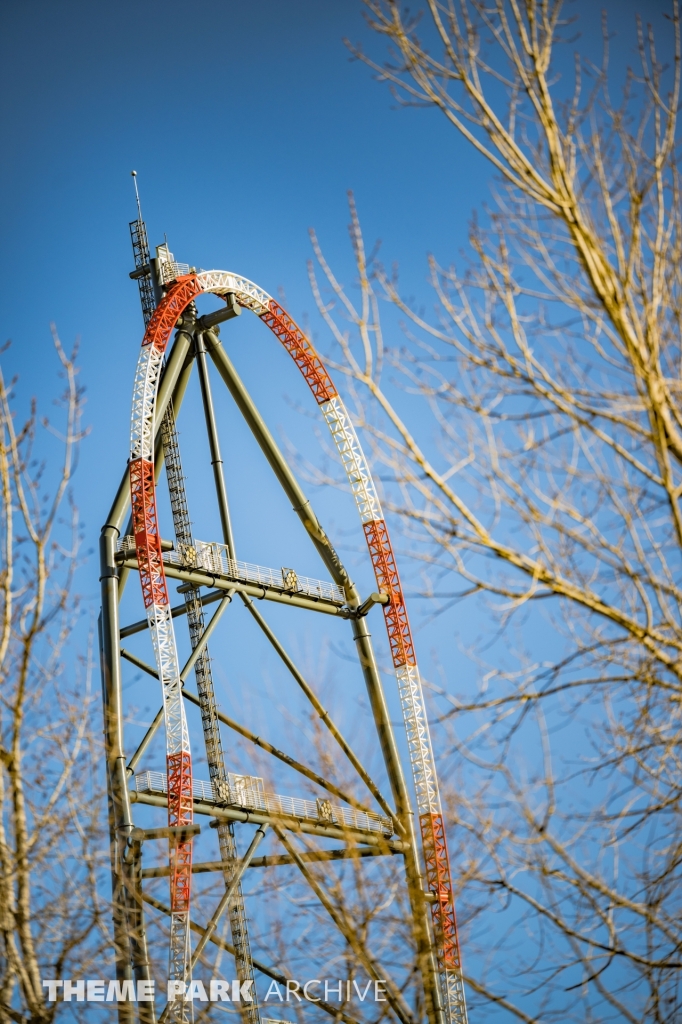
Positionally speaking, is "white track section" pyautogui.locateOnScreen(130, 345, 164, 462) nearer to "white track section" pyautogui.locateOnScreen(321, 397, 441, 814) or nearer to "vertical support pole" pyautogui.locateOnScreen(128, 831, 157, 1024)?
"white track section" pyautogui.locateOnScreen(321, 397, 441, 814)

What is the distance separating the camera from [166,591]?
26125mm

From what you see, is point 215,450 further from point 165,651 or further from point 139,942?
point 139,942

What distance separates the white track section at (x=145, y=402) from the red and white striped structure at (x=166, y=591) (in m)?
0.02

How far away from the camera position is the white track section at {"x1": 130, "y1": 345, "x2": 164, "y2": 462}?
27.9 m

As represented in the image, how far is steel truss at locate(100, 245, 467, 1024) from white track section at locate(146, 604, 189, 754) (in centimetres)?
3

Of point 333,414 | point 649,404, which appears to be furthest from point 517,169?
point 333,414

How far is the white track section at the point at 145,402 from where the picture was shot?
91.6 ft

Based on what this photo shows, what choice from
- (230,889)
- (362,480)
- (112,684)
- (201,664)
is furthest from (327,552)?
(230,889)

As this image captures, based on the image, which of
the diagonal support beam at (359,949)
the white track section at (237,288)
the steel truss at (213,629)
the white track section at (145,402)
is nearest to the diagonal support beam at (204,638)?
the steel truss at (213,629)

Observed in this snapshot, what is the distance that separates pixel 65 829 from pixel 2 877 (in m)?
0.74

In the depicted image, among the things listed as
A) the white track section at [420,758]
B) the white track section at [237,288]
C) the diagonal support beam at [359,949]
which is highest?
the white track section at [237,288]

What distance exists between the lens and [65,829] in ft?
31.5

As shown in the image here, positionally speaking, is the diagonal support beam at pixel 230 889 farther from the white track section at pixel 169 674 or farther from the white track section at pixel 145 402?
the white track section at pixel 145 402

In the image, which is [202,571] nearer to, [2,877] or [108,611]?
[108,611]
